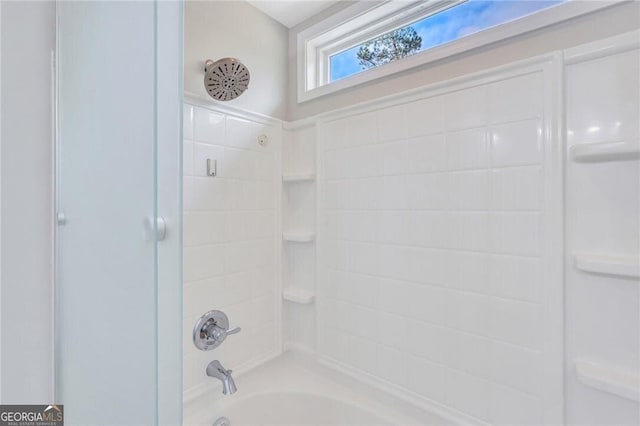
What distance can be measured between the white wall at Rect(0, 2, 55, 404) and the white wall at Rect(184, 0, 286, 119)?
87 centimetres

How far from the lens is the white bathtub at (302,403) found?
4.14 feet

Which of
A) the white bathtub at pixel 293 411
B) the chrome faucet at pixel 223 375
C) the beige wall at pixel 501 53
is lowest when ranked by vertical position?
the white bathtub at pixel 293 411

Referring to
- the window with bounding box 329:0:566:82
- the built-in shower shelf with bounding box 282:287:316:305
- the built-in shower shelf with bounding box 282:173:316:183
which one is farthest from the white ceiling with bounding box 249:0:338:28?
the built-in shower shelf with bounding box 282:287:316:305

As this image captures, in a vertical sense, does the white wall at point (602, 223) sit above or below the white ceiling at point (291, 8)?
below

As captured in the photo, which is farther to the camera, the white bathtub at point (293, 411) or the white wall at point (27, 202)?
the white bathtub at point (293, 411)

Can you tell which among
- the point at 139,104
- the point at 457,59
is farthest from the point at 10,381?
the point at 457,59

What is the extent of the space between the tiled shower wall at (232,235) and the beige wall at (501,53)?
1.33 ft

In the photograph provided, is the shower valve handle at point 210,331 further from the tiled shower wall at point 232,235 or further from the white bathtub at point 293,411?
the white bathtub at point 293,411

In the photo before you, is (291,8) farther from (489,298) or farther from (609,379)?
(609,379)

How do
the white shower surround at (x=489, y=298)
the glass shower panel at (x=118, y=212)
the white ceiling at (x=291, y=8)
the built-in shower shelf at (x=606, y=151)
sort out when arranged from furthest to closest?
the white ceiling at (x=291, y=8), the white shower surround at (x=489, y=298), the built-in shower shelf at (x=606, y=151), the glass shower panel at (x=118, y=212)

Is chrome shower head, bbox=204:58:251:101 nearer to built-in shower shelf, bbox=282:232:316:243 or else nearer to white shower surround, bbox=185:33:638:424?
white shower surround, bbox=185:33:638:424

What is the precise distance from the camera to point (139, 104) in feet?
1.34

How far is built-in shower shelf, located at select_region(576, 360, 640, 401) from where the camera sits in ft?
2.70

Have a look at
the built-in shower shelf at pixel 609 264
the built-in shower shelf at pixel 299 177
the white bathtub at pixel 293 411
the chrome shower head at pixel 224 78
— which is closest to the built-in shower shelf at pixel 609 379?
the built-in shower shelf at pixel 609 264
